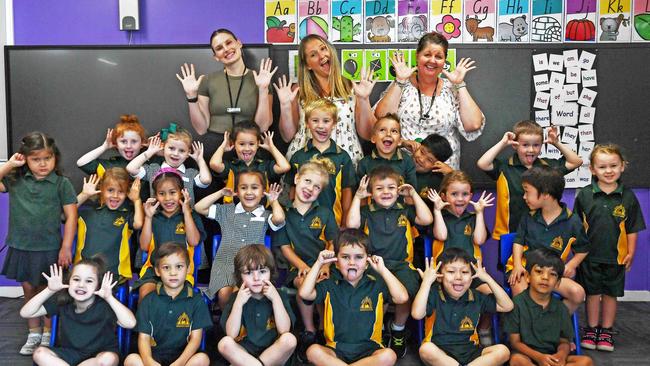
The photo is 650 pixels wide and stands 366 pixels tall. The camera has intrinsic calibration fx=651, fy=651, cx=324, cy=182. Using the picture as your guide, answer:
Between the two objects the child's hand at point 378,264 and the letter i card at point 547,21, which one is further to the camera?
the letter i card at point 547,21

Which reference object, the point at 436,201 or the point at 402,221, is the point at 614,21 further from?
the point at 402,221

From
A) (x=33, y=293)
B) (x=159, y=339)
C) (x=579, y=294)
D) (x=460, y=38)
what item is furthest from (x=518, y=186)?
(x=33, y=293)

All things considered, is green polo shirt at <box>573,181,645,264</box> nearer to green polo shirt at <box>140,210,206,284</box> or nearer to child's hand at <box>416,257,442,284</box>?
child's hand at <box>416,257,442,284</box>

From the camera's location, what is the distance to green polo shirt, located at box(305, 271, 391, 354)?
312 centimetres

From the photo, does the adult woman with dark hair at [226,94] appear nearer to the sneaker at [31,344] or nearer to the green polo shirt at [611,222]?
the sneaker at [31,344]

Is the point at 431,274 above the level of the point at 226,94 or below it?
below

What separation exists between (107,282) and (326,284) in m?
1.03

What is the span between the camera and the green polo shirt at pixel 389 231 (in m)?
3.47

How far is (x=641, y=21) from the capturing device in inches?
175

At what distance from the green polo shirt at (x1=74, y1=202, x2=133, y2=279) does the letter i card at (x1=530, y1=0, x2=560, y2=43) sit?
2.93m

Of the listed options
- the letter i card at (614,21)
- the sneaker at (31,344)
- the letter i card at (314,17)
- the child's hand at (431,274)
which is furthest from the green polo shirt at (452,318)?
the letter i card at (614,21)

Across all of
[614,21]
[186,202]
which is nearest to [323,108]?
[186,202]

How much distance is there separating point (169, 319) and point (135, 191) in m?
0.88

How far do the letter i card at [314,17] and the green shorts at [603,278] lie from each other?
233 centimetres
